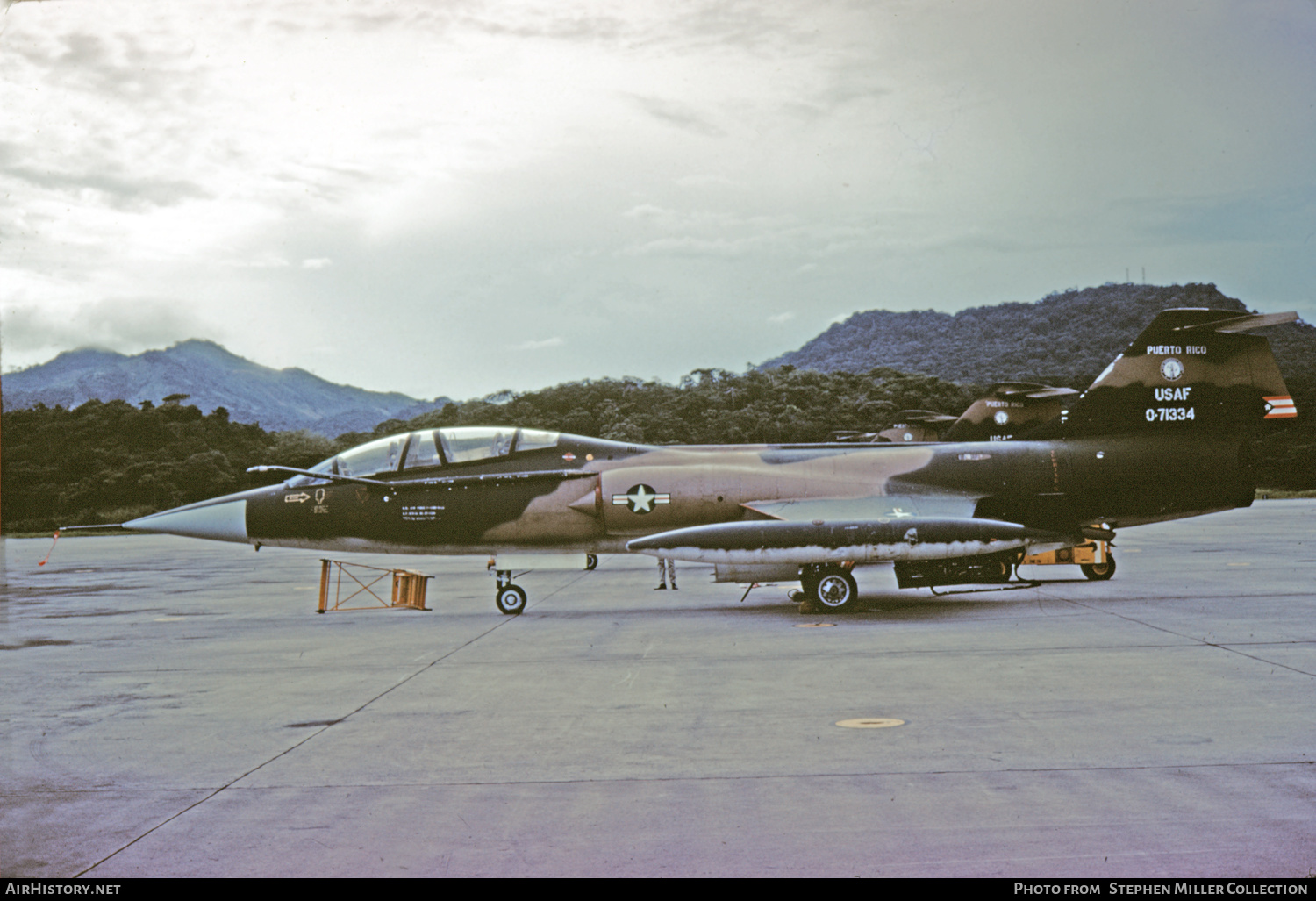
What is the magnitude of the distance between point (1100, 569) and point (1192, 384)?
4165mm

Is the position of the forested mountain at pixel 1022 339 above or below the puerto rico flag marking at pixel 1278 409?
above

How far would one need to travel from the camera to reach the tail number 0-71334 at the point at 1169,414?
1538cm

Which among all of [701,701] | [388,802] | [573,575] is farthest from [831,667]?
[573,575]

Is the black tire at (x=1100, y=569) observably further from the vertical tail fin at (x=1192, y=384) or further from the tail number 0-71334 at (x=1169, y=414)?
the tail number 0-71334 at (x=1169, y=414)

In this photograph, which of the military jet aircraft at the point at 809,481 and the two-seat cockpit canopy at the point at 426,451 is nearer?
the military jet aircraft at the point at 809,481

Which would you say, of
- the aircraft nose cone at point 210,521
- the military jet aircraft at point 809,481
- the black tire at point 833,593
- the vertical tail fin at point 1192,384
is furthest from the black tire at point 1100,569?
the aircraft nose cone at point 210,521

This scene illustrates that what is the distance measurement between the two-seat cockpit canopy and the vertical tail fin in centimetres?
929

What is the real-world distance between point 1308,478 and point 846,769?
76477 mm

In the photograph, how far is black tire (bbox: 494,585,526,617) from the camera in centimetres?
1481

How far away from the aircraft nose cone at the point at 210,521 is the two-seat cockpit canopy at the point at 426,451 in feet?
3.24

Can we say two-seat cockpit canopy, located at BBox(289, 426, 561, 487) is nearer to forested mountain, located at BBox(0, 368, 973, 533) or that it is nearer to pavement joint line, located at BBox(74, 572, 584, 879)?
pavement joint line, located at BBox(74, 572, 584, 879)

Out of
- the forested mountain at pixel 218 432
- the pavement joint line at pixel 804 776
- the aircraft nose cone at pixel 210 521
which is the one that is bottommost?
the pavement joint line at pixel 804 776

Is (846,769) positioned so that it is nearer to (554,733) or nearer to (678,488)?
(554,733)
